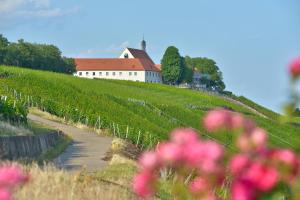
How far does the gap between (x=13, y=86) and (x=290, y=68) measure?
4835 centimetres

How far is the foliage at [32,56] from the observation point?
112 meters

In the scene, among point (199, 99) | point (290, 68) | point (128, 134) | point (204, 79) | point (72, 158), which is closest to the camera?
point (290, 68)

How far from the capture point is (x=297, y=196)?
3.47 metres

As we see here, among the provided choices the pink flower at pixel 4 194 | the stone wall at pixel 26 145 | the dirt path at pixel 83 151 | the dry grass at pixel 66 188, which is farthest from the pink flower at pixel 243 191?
the dirt path at pixel 83 151

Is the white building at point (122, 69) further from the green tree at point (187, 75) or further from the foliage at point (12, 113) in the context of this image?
the foliage at point (12, 113)

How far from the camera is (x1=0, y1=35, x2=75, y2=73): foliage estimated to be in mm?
111787

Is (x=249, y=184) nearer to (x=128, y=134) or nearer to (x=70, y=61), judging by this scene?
(x=128, y=134)

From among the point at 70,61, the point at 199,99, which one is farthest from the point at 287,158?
the point at 70,61

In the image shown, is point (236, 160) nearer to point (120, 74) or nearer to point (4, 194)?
point (4, 194)

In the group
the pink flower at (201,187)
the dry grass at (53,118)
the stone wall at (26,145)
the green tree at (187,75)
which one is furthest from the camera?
the green tree at (187,75)

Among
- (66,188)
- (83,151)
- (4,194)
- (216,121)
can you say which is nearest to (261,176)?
(216,121)

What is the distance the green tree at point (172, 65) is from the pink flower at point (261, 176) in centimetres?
16230

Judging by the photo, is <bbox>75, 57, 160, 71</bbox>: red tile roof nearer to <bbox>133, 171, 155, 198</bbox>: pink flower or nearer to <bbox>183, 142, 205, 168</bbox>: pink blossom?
<bbox>133, 171, 155, 198</bbox>: pink flower

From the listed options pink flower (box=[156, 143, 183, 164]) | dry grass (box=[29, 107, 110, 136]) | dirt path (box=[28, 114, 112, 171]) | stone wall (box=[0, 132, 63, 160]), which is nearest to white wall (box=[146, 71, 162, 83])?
dry grass (box=[29, 107, 110, 136])
